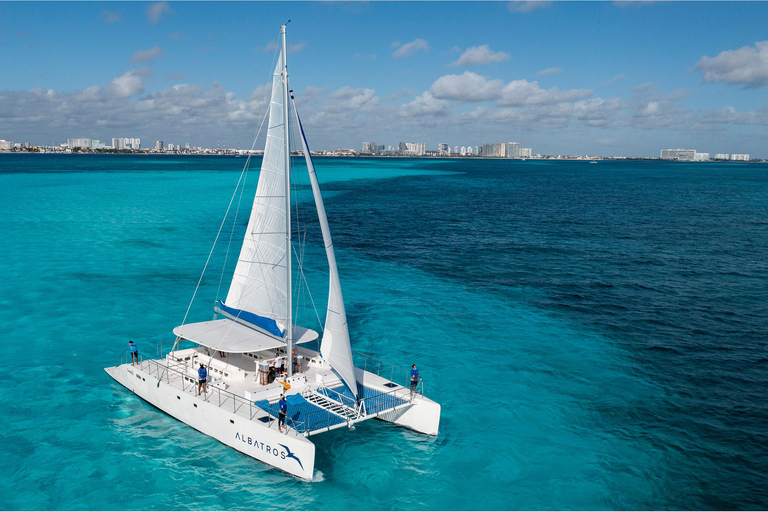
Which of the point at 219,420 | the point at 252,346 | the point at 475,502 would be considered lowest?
the point at 475,502

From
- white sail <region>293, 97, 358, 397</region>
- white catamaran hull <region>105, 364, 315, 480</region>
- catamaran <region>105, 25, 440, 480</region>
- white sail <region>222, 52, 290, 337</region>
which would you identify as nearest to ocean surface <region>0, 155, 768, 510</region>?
white catamaran hull <region>105, 364, 315, 480</region>

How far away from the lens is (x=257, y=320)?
77.8 feet

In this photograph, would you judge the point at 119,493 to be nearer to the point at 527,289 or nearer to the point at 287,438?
the point at 287,438

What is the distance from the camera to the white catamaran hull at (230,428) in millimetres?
17656

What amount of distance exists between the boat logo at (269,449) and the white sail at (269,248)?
4.92 meters

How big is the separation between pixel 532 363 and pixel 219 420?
16.2 m

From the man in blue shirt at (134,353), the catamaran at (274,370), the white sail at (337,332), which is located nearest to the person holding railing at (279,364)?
the catamaran at (274,370)

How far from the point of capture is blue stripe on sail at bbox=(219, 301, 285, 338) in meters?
22.9

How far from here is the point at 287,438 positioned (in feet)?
57.9

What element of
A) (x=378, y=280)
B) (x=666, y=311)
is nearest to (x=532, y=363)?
(x=666, y=311)

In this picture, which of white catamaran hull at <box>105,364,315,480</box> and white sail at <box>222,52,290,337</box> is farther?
white sail at <box>222,52,290,337</box>

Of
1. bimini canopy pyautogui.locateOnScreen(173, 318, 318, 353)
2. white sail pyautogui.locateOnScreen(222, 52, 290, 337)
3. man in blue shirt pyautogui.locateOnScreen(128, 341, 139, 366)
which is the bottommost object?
man in blue shirt pyautogui.locateOnScreen(128, 341, 139, 366)

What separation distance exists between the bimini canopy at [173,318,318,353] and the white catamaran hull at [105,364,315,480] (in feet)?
7.21

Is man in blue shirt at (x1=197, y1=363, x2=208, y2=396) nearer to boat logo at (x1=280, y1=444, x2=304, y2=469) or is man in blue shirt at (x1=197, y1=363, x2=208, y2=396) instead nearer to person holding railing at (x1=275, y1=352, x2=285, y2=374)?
person holding railing at (x1=275, y1=352, x2=285, y2=374)
